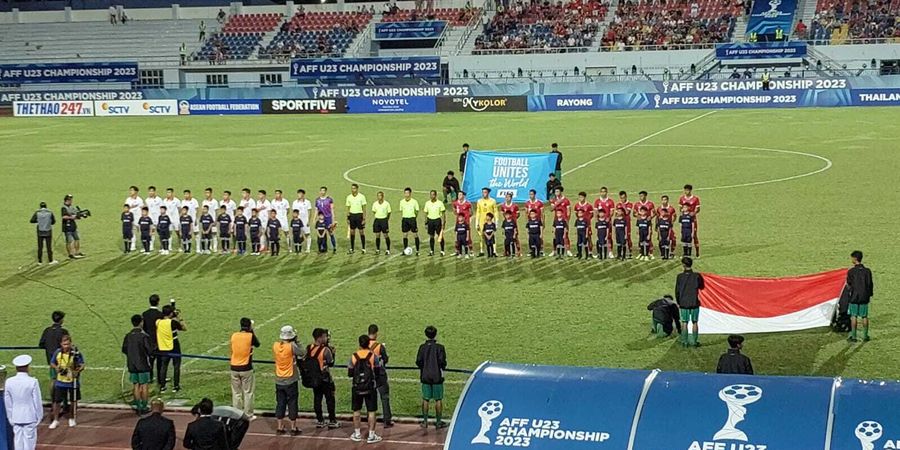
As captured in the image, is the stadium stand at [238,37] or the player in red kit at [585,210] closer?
the player in red kit at [585,210]

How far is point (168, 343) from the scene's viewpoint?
15039 millimetres

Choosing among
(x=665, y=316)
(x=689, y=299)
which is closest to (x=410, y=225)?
(x=665, y=316)

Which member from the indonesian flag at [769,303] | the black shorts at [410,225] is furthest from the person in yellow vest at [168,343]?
the black shorts at [410,225]

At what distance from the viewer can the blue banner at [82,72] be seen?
74.2 metres

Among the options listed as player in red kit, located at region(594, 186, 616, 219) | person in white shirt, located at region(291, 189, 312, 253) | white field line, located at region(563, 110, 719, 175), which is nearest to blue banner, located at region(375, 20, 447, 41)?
white field line, located at region(563, 110, 719, 175)

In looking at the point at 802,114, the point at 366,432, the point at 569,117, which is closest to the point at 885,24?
the point at 802,114

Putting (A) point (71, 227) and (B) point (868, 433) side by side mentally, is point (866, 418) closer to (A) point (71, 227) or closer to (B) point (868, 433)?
(B) point (868, 433)

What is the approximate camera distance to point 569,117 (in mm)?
56375

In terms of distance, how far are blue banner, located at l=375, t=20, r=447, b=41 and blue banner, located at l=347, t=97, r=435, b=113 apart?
508 inches

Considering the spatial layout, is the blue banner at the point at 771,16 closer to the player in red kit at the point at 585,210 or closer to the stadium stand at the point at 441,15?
the stadium stand at the point at 441,15

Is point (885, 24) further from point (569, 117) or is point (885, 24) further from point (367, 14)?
point (367, 14)

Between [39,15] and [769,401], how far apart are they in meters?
87.4

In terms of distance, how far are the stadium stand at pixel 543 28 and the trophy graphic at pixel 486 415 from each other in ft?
205

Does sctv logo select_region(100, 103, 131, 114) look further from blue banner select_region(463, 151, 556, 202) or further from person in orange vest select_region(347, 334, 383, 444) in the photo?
person in orange vest select_region(347, 334, 383, 444)
